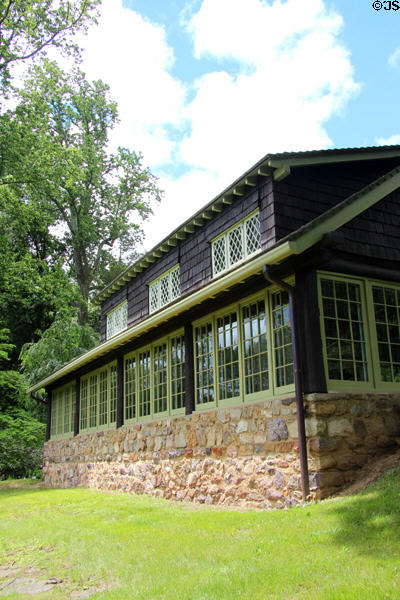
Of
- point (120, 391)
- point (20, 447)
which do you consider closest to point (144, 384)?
point (120, 391)

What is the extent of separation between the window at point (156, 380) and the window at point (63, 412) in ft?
15.5

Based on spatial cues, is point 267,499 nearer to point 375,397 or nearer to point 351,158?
point 375,397

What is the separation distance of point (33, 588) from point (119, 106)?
3068cm

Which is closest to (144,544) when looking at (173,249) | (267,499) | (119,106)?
(267,499)

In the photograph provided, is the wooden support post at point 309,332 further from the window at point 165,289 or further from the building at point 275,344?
the window at point 165,289

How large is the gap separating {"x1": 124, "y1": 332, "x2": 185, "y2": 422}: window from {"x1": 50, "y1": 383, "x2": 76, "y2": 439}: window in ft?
15.5

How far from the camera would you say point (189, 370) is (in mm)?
10000

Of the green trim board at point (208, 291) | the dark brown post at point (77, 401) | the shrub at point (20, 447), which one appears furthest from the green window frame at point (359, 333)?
the shrub at point (20, 447)

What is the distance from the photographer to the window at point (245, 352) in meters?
7.80

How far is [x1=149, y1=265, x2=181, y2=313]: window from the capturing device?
13.1m

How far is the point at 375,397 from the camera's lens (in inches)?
295

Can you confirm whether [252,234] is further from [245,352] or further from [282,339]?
[282,339]

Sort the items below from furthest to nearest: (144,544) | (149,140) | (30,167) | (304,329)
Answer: (149,140)
(30,167)
(304,329)
(144,544)

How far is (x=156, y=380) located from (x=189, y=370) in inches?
71.4
